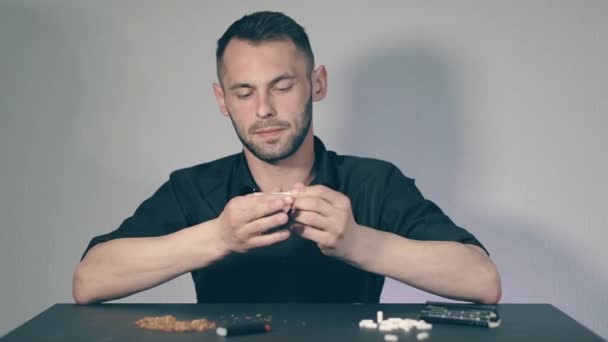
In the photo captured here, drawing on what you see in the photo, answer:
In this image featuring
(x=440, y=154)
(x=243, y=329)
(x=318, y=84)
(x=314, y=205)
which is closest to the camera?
(x=243, y=329)

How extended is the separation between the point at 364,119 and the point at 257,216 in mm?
1096

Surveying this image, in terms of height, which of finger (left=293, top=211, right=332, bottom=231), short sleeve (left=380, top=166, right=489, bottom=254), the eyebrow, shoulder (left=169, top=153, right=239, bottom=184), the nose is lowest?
short sleeve (left=380, top=166, right=489, bottom=254)

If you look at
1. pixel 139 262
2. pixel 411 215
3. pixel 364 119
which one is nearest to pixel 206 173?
pixel 139 262

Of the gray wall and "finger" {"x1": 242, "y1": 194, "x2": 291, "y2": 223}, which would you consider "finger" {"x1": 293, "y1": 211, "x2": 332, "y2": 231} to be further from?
the gray wall

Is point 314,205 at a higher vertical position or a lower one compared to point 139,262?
higher

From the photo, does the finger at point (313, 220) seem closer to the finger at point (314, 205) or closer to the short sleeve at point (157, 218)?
the finger at point (314, 205)

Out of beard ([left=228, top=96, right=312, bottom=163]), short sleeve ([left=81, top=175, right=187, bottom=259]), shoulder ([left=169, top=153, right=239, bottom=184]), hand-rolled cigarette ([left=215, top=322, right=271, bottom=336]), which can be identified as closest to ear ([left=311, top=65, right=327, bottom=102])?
beard ([left=228, top=96, right=312, bottom=163])

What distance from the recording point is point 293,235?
184 cm

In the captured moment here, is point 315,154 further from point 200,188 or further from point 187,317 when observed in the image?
point 187,317

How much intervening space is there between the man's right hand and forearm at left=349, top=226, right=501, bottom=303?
0.18 m

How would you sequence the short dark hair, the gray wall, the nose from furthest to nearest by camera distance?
the gray wall
the short dark hair
the nose

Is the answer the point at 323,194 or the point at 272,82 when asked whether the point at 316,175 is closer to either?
the point at 272,82

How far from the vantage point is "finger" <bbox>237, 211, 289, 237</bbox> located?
1.43 m

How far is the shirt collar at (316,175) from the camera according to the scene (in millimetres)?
1898
